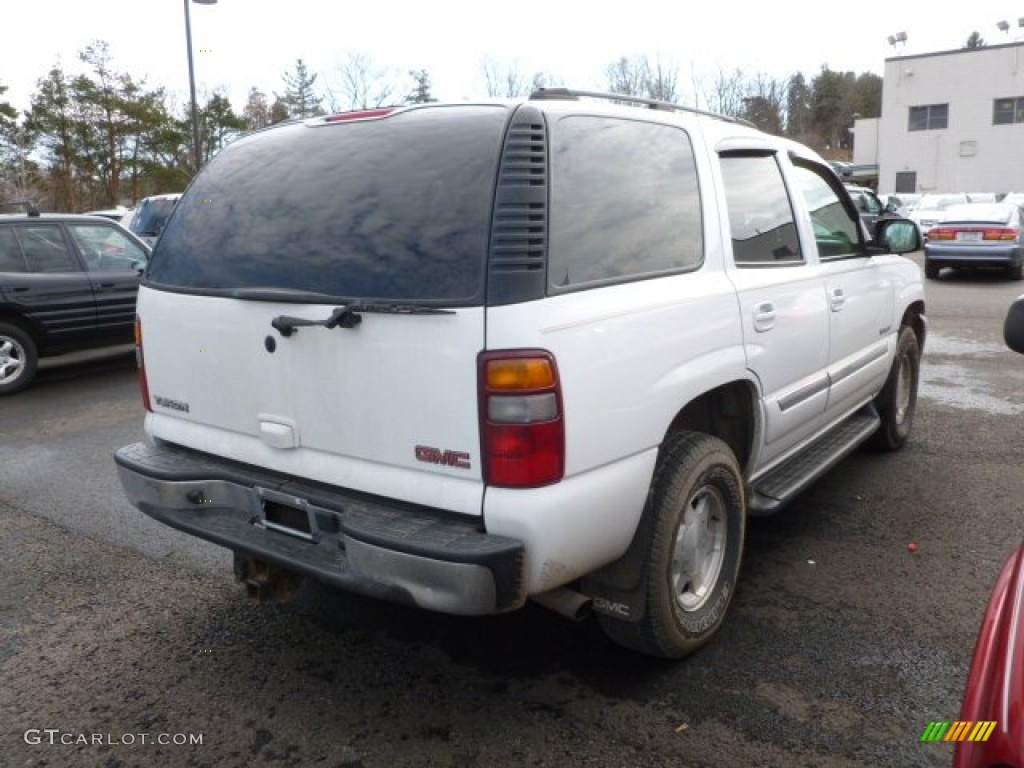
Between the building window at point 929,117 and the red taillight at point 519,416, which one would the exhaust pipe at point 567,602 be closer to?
the red taillight at point 519,416

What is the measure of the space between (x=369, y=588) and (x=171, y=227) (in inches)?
69.6

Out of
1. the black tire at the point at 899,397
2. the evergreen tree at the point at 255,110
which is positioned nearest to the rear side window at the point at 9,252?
the black tire at the point at 899,397

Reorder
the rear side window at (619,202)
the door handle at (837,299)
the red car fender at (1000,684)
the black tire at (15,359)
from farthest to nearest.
Result: the black tire at (15,359) → the door handle at (837,299) → the rear side window at (619,202) → the red car fender at (1000,684)

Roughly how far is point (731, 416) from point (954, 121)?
1911 inches

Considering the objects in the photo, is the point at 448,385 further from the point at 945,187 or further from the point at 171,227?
the point at 945,187

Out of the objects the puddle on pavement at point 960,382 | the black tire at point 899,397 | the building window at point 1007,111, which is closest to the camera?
the black tire at point 899,397

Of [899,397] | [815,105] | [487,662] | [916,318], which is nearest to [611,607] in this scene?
[487,662]

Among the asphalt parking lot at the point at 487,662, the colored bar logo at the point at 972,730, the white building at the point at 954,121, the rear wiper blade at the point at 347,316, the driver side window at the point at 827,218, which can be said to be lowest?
the asphalt parking lot at the point at 487,662

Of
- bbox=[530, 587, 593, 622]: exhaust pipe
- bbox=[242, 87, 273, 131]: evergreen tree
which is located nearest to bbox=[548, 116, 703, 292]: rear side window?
bbox=[530, 587, 593, 622]: exhaust pipe

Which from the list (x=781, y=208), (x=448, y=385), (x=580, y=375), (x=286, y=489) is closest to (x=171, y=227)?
(x=286, y=489)

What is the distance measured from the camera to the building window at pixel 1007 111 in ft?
140

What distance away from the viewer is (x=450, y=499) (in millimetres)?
2475

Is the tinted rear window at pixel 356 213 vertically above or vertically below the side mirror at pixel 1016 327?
above

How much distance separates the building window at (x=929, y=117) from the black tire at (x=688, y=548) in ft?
161
